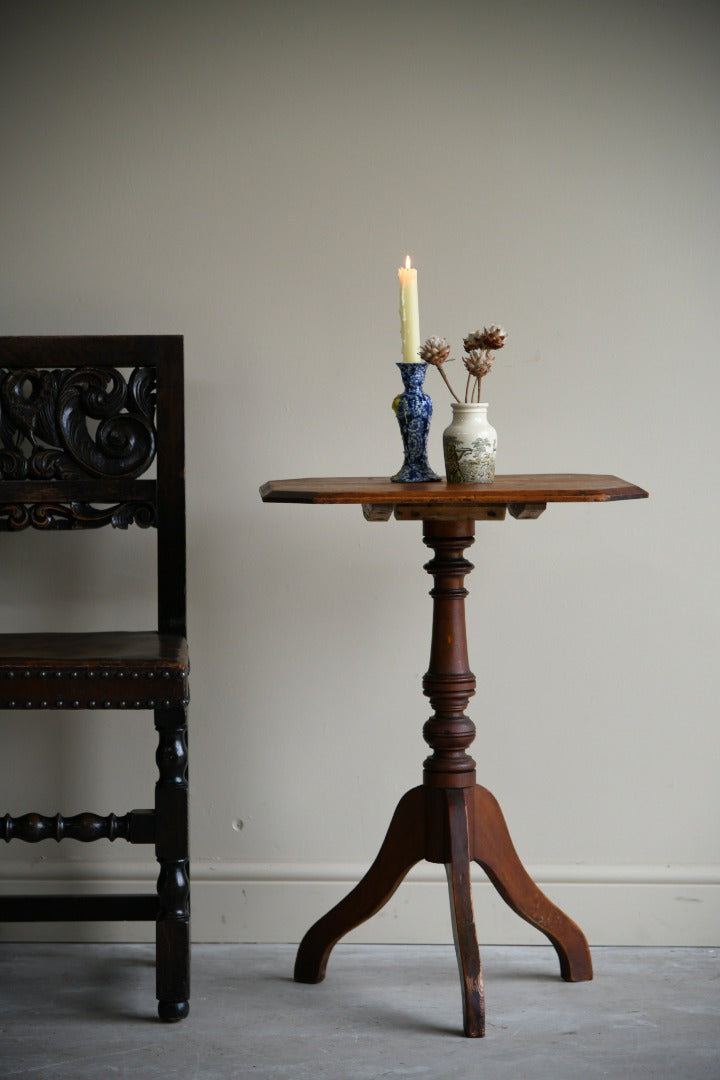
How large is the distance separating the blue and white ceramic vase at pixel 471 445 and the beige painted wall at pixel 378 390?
1.39 feet

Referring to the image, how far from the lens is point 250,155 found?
208 cm

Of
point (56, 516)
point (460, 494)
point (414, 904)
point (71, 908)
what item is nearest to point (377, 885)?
point (414, 904)

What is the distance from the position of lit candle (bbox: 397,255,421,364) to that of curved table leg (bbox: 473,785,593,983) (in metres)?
0.72

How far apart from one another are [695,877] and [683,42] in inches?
62.7

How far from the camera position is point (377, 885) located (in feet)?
5.99

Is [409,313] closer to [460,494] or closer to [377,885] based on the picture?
[460,494]

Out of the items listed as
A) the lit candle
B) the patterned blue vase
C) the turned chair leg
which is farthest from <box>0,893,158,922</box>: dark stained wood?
A: the lit candle

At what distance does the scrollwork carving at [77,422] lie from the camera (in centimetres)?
191

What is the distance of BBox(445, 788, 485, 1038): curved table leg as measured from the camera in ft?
5.53

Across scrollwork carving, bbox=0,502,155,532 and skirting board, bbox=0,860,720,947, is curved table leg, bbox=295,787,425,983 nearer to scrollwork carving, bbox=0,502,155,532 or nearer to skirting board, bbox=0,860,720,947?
skirting board, bbox=0,860,720,947

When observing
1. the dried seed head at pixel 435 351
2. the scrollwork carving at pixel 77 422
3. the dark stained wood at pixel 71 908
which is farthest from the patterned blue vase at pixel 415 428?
the dark stained wood at pixel 71 908

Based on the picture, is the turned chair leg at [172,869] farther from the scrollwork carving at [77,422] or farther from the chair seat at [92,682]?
the scrollwork carving at [77,422]

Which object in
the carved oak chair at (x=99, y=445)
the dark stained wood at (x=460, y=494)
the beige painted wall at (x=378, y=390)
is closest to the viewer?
the dark stained wood at (x=460, y=494)

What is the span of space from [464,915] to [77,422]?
1.06 meters
